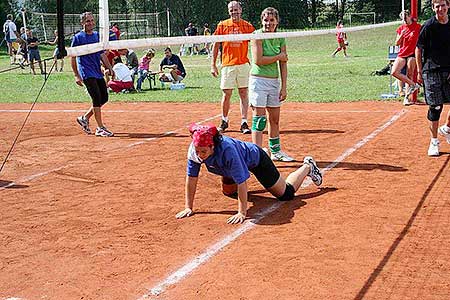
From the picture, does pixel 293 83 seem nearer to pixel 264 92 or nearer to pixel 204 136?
pixel 264 92

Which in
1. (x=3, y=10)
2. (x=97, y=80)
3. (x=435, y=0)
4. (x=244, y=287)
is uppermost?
(x=3, y=10)

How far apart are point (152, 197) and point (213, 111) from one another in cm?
674

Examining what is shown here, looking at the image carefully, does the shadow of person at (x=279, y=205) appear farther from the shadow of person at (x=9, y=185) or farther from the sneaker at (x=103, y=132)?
the sneaker at (x=103, y=132)

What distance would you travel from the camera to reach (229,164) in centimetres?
620

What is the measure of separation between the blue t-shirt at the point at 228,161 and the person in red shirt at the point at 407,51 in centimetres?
760

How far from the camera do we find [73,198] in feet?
24.3

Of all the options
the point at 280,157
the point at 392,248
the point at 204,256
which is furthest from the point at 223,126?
the point at 392,248

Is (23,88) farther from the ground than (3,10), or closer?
closer

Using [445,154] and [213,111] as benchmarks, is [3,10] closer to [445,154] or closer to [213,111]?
[213,111]

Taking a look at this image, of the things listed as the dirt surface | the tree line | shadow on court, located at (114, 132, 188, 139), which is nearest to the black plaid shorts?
the dirt surface

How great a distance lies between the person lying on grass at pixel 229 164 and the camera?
19.8ft

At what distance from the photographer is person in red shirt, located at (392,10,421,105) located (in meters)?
13.4

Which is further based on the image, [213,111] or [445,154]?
[213,111]

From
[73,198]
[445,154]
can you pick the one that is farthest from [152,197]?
[445,154]
